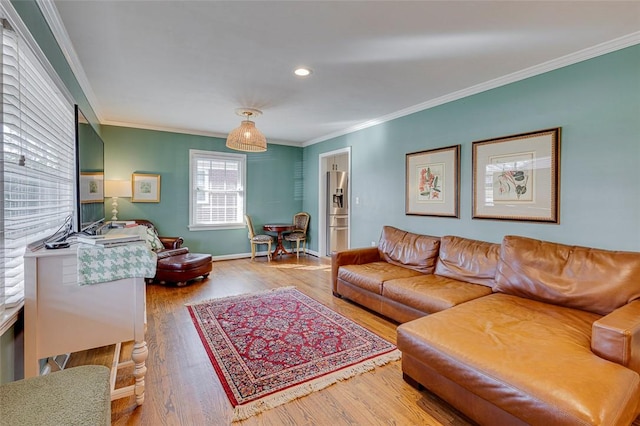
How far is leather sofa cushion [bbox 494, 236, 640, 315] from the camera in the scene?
206 cm

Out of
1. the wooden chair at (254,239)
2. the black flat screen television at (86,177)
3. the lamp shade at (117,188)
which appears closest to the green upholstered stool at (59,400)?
the black flat screen television at (86,177)

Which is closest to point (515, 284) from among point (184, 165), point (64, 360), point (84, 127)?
point (64, 360)

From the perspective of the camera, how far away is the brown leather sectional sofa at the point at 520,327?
1334mm

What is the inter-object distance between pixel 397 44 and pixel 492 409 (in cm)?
254

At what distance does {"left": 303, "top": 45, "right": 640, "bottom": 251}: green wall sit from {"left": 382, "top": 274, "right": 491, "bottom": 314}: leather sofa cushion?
76 cm

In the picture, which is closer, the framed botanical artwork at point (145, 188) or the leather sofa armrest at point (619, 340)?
the leather sofa armrest at point (619, 340)

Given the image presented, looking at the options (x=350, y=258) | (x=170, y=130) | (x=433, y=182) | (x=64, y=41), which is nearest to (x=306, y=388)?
(x=350, y=258)

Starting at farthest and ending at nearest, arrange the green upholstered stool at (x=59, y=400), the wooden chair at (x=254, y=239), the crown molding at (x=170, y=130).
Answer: the wooden chair at (x=254, y=239)
the crown molding at (x=170, y=130)
the green upholstered stool at (x=59, y=400)

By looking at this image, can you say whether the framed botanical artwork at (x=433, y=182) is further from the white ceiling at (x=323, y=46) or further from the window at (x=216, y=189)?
the window at (x=216, y=189)

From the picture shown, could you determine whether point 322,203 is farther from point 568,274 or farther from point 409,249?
point 568,274

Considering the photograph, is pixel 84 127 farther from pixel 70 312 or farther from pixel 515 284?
pixel 515 284

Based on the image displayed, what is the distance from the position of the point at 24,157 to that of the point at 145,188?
12.8ft

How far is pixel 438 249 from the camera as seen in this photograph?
3.41 meters

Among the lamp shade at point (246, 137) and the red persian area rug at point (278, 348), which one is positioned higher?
the lamp shade at point (246, 137)
